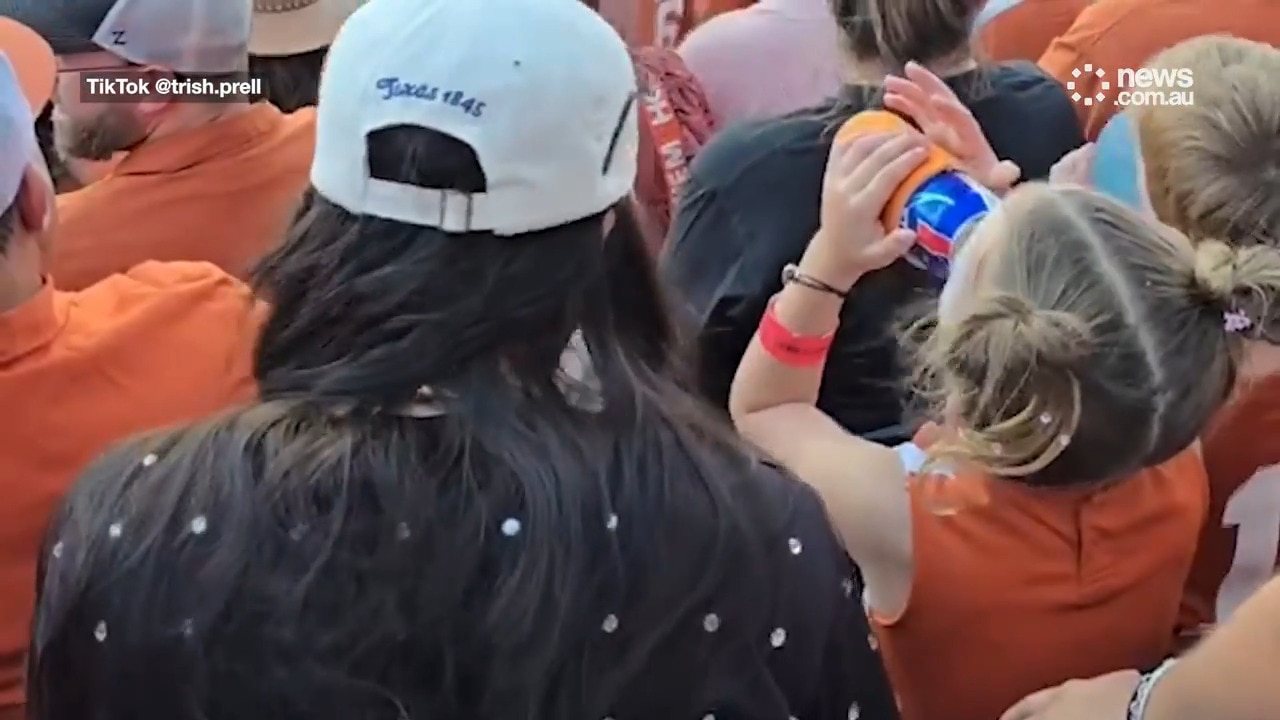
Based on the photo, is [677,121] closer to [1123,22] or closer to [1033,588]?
[1123,22]

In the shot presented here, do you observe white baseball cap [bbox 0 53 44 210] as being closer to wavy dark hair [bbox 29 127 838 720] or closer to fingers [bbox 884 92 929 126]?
wavy dark hair [bbox 29 127 838 720]

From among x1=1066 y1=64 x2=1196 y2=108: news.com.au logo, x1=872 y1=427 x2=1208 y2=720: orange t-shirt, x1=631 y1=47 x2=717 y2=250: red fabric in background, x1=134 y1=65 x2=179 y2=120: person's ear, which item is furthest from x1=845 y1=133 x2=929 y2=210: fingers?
x1=134 y1=65 x2=179 y2=120: person's ear

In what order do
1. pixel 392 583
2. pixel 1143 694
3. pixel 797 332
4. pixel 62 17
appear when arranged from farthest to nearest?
pixel 62 17, pixel 797 332, pixel 1143 694, pixel 392 583

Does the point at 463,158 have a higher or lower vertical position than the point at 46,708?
higher

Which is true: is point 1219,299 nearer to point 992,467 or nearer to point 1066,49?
point 992,467

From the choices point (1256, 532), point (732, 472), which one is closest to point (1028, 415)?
point (732, 472)

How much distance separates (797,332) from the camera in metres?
1.48

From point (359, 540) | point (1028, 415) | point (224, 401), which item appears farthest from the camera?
point (224, 401)

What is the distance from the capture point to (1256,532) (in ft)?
5.13

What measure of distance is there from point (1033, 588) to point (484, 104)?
62 centimetres

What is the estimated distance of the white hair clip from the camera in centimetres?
128

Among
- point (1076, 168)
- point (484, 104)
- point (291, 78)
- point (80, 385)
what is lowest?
point (291, 78)

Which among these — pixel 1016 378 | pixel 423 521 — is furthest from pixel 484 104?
pixel 1016 378

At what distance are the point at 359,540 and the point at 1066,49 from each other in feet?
4.99
